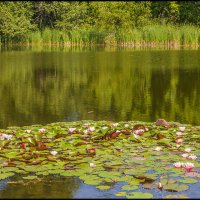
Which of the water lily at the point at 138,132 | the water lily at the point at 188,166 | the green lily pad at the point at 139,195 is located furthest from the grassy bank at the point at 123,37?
the green lily pad at the point at 139,195

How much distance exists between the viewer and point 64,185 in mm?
4324

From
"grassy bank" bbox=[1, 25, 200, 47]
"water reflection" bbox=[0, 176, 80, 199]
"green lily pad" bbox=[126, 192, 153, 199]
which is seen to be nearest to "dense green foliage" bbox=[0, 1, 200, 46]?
"grassy bank" bbox=[1, 25, 200, 47]

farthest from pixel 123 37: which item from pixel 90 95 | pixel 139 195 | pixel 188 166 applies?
pixel 139 195

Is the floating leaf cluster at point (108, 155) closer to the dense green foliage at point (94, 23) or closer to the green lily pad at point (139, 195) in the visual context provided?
the green lily pad at point (139, 195)

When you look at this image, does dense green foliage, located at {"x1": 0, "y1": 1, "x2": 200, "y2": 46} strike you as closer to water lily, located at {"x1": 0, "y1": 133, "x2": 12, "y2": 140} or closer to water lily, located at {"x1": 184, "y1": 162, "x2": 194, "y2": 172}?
water lily, located at {"x1": 0, "y1": 133, "x2": 12, "y2": 140}

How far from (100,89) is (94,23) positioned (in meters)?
23.8

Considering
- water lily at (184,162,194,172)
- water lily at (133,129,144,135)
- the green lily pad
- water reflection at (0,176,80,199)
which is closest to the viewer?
the green lily pad

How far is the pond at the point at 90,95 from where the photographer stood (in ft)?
14.2

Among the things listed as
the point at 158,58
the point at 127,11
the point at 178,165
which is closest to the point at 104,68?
the point at 158,58

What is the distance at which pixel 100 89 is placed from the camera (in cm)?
1267

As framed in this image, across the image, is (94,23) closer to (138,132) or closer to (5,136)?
(138,132)

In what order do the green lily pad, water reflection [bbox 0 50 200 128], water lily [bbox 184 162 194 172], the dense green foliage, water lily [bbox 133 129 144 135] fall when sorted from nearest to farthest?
the green lily pad → water lily [bbox 184 162 194 172] → water lily [bbox 133 129 144 135] → water reflection [bbox 0 50 200 128] → the dense green foliage

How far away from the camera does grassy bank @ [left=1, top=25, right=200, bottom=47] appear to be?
27.9 meters

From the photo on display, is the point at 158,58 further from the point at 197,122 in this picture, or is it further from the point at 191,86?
the point at 197,122
